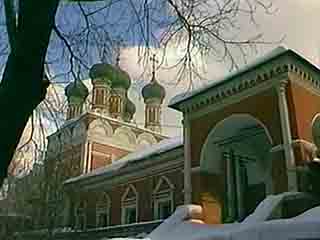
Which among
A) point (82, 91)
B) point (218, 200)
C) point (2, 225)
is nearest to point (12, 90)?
point (82, 91)

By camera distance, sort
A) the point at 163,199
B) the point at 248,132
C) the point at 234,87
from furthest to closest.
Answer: the point at 163,199
the point at 248,132
the point at 234,87

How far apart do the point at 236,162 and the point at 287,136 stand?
384 centimetres

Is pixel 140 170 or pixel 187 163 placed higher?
pixel 140 170

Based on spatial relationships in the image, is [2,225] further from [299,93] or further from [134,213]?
[299,93]

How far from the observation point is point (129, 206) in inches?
899

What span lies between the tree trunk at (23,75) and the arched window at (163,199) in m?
17.5

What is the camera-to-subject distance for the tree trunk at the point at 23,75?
9.65ft

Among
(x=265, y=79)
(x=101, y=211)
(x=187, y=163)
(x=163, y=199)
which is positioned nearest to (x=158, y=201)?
(x=163, y=199)

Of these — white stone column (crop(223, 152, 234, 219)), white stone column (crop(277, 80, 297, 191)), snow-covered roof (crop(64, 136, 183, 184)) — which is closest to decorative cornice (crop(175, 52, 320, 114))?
white stone column (crop(277, 80, 297, 191))

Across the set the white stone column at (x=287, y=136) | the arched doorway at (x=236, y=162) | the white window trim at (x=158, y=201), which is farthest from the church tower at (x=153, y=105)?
the white stone column at (x=287, y=136)

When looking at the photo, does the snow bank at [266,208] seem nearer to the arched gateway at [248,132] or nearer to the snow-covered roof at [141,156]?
the arched gateway at [248,132]

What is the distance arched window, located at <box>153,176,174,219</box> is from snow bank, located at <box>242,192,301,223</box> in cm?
830

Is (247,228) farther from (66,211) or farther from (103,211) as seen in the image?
(66,211)

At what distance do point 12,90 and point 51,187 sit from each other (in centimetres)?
1833
